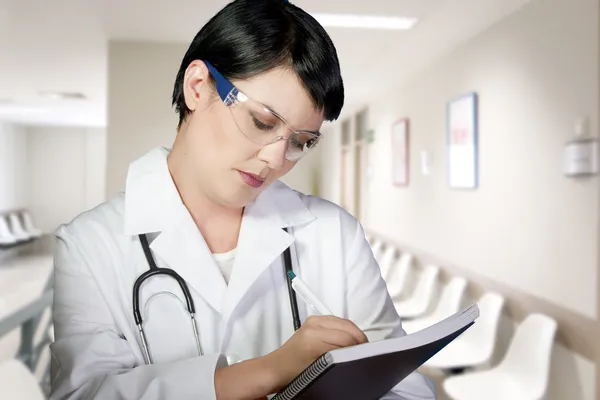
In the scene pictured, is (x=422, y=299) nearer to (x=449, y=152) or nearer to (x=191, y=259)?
(x=449, y=152)

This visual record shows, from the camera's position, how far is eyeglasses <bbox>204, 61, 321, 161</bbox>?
564mm

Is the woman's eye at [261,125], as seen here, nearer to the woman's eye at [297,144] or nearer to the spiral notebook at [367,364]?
the woman's eye at [297,144]

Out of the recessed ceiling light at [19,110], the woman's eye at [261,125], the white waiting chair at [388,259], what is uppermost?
the recessed ceiling light at [19,110]

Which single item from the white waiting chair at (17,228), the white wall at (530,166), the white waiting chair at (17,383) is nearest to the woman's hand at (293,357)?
the white waiting chair at (17,383)

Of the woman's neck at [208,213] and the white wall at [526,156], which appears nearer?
the woman's neck at [208,213]

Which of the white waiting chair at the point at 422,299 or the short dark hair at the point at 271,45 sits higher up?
the short dark hair at the point at 271,45

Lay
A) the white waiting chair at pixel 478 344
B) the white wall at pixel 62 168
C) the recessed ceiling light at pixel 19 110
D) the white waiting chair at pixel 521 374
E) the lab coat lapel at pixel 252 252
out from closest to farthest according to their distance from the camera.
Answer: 1. the lab coat lapel at pixel 252 252
2. the white waiting chair at pixel 521 374
3. the white waiting chair at pixel 478 344
4. the white wall at pixel 62 168
5. the recessed ceiling light at pixel 19 110

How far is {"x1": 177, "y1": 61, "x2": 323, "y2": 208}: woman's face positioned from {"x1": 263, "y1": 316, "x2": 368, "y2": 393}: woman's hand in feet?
0.63

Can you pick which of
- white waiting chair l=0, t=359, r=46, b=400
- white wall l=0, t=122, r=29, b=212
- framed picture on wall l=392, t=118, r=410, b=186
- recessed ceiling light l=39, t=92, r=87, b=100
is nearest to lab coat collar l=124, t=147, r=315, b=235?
white waiting chair l=0, t=359, r=46, b=400

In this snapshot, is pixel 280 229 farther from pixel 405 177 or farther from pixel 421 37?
pixel 405 177

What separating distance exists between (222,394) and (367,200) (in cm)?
446

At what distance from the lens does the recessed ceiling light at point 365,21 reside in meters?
2.46

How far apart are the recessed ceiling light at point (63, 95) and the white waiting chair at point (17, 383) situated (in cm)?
434

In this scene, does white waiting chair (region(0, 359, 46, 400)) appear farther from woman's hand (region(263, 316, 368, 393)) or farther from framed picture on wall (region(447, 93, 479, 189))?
framed picture on wall (region(447, 93, 479, 189))
